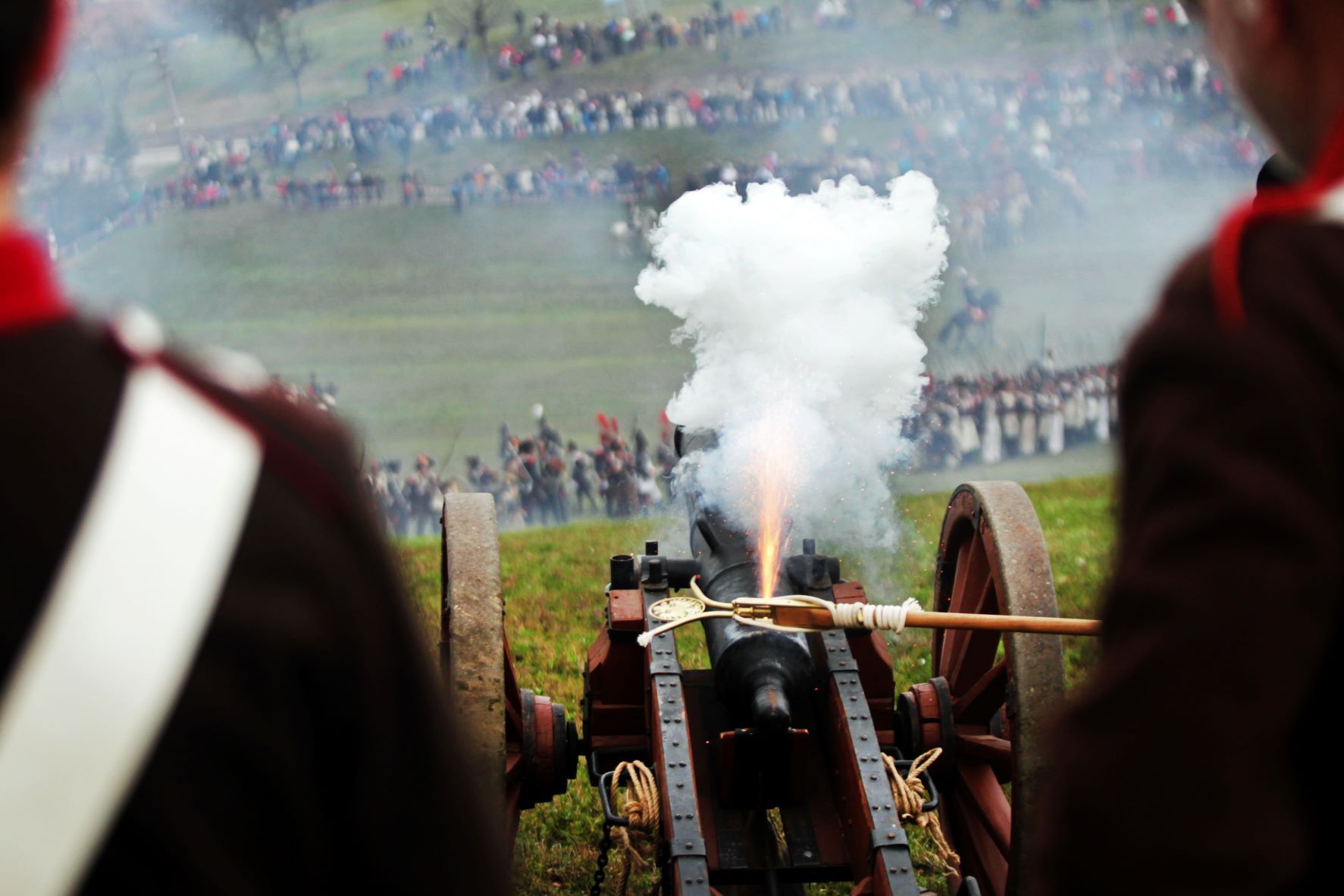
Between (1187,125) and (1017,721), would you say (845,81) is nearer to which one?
(1187,125)

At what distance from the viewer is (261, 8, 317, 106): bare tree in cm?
2633

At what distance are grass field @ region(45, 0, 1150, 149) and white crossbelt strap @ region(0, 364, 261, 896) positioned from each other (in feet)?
83.4

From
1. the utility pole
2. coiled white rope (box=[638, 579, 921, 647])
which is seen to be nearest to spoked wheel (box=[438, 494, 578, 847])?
coiled white rope (box=[638, 579, 921, 647])

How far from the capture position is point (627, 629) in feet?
14.3

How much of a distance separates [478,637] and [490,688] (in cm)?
13

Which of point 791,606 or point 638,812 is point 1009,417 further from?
point 791,606

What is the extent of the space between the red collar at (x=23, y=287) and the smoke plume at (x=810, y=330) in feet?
12.8

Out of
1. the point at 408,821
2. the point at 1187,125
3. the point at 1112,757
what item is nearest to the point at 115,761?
the point at 408,821

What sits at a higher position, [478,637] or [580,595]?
[580,595]

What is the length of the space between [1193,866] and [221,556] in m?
0.61

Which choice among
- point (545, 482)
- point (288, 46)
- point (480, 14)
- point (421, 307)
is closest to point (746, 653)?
point (545, 482)

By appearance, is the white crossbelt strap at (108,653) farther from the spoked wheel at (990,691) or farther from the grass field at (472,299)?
the grass field at (472,299)

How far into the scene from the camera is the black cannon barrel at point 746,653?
149 inches

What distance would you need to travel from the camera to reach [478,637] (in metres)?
3.68
